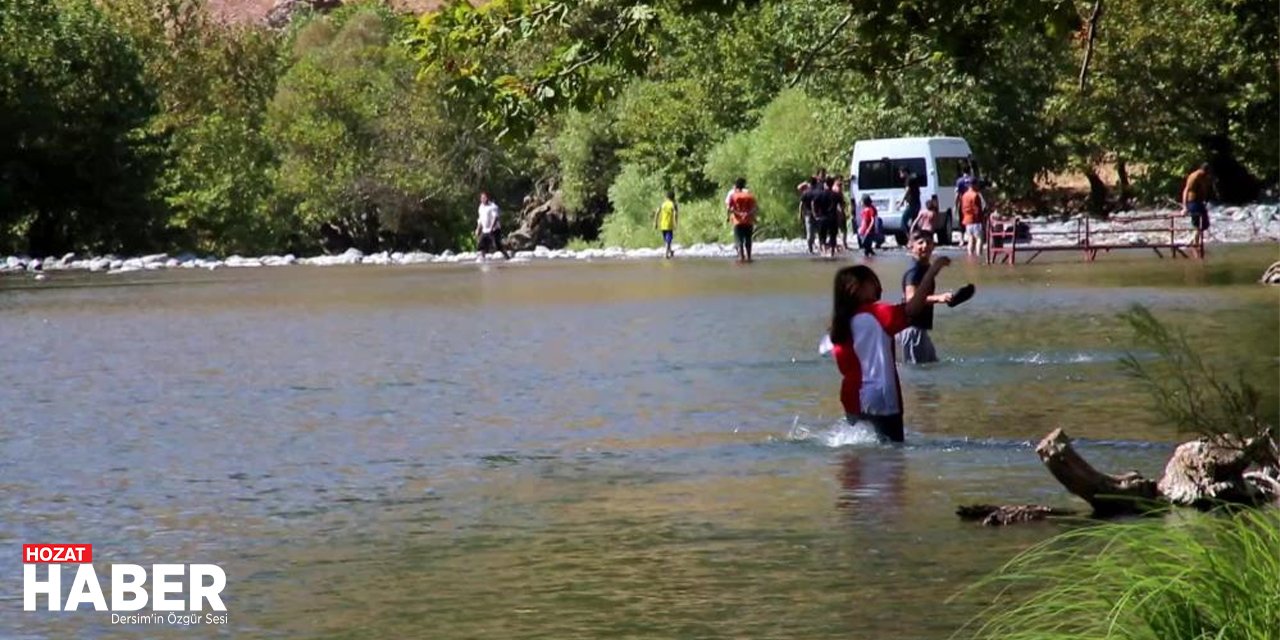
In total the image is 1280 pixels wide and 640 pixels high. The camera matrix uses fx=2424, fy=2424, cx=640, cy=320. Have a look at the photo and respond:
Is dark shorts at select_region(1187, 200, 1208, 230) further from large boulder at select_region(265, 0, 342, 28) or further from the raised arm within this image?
large boulder at select_region(265, 0, 342, 28)

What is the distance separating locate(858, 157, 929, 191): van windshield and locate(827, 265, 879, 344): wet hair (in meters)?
40.7

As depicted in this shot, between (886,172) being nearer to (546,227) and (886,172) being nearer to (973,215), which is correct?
(973,215)

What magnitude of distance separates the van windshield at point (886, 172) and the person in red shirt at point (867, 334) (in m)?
40.3

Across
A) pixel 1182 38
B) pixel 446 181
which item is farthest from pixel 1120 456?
pixel 446 181

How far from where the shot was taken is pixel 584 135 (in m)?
75.8

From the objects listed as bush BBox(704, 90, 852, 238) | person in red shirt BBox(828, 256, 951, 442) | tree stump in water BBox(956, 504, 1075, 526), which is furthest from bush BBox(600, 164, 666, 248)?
tree stump in water BBox(956, 504, 1075, 526)

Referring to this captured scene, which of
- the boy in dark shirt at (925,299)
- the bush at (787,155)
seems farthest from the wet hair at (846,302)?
the bush at (787,155)

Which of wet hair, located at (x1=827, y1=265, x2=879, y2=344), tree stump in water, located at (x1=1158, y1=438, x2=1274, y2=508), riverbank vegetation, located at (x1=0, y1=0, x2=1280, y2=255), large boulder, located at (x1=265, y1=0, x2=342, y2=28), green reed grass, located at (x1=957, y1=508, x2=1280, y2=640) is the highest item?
large boulder, located at (x1=265, y1=0, x2=342, y2=28)

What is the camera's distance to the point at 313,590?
1051 centimetres

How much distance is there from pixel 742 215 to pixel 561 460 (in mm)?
34673

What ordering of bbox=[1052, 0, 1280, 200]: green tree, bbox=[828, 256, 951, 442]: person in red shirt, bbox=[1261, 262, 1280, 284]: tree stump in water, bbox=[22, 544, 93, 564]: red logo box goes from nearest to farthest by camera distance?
bbox=[22, 544, 93, 564]: red logo box
bbox=[828, 256, 951, 442]: person in red shirt
bbox=[1261, 262, 1280, 284]: tree stump in water
bbox=[1052, 0, 1280, 200]: green tree

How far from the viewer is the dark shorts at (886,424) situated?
14.9 meters

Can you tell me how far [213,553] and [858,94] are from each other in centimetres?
5091

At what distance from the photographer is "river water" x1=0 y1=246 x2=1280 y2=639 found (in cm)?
1012
